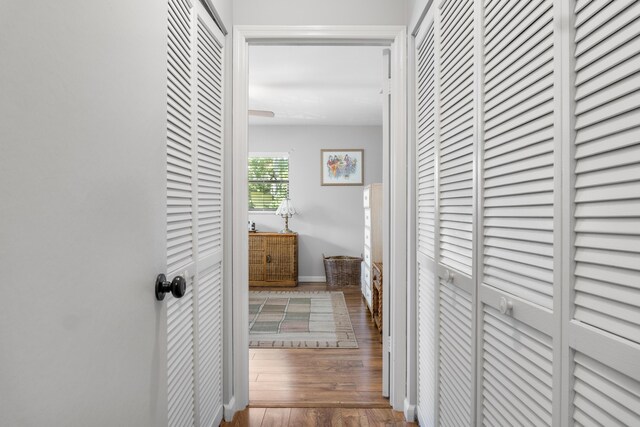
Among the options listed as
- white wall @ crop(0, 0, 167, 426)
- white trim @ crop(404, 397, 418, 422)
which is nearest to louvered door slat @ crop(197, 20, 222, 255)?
white wall @ crop(0, 0, 167, 426)

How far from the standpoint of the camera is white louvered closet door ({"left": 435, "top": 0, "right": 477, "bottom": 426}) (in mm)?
1479

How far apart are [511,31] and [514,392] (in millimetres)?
928

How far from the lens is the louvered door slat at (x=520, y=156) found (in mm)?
975

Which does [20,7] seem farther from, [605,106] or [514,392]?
[514,392]

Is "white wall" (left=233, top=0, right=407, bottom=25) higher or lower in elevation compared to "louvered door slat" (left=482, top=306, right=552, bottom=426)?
higher

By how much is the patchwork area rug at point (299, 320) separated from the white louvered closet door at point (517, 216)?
96.1 inches

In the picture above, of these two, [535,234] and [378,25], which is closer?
[535,234]

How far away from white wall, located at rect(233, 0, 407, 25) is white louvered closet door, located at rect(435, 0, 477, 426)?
1.97 feet

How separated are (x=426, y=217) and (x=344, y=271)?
415 cm

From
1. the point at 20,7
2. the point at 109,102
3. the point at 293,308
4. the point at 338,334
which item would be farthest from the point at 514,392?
the point at 293,308

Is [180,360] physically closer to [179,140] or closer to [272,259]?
[179,140]

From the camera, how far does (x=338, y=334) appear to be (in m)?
3.89

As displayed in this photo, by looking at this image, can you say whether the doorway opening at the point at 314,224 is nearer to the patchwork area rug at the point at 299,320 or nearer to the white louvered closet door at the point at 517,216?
the patchwork area rug at the point at 299,320

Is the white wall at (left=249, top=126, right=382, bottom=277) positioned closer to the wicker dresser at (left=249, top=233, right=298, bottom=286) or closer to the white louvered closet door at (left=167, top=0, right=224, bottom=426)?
the wicker dresser at (left=249, top=233, right=298, bottom=286)
